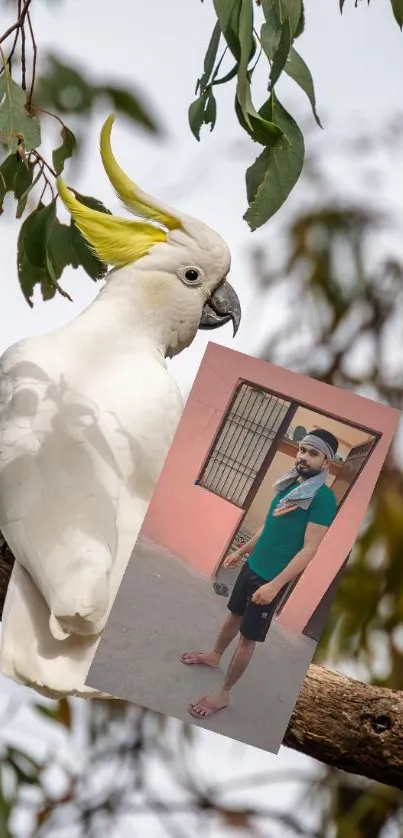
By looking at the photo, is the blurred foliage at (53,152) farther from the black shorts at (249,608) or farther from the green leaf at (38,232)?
the black shorts at (249,608)

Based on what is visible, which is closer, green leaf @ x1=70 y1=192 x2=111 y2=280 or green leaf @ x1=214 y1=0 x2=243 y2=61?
green leaf @ x1=214 y1=0 x2=243 y2=61

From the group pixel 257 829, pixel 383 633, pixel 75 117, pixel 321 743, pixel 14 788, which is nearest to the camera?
pixel 321 743

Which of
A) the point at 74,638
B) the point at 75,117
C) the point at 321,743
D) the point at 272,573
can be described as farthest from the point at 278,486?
the point at 75,117

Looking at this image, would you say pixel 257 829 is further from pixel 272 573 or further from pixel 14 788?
pixel 272 573

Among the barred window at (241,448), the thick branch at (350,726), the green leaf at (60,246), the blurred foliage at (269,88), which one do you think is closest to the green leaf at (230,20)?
the blurred foliage at (269,88)

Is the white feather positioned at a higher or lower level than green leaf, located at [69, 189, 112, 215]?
lower

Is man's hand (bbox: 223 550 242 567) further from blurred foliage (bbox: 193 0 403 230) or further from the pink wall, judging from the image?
blurred foliage (bbox: 193 0 403 230)

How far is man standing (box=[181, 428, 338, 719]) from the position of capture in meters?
1.30

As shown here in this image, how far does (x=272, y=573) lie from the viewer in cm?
132

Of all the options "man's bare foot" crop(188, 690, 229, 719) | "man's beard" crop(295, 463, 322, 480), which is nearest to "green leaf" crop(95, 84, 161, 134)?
"man's beard" crop(295, 463, 322, 480)

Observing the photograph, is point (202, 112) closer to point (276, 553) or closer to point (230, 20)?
point (230, 20)

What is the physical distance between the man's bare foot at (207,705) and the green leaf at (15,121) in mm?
786

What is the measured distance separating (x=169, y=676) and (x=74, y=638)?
264 millimetres

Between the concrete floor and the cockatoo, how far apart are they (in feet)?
0.52
